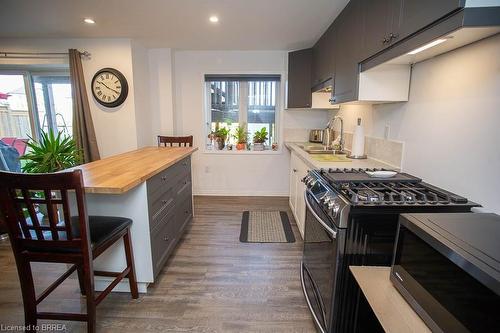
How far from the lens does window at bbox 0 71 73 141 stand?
3889 millimetres

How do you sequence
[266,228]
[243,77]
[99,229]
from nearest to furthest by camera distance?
[99,229]
[266,228]
[243,77]

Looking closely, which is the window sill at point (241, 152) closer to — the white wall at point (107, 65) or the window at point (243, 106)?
the window at point (243, 106)

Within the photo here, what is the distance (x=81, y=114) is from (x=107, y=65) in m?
0.73

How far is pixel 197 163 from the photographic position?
4.22m

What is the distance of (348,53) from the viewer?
6.77 feet

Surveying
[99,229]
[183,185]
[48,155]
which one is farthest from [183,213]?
[48,155]

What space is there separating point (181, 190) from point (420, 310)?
2.20m

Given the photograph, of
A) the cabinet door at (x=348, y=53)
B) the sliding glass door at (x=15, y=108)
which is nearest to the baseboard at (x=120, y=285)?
the cabinet door at (x=348, y=53)

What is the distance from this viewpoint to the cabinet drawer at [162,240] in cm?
188

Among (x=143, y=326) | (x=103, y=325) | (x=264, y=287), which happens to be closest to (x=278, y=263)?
(x=264, y=287)

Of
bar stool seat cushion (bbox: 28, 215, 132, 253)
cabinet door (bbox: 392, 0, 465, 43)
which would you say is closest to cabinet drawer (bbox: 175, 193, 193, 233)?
bar stool seat cushion (bbox: 28, 215, 132, 253)

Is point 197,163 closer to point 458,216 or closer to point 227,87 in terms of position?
point 227,87

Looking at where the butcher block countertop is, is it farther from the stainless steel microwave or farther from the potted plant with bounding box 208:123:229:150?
the potted plant with bounding box 208:123:229:150

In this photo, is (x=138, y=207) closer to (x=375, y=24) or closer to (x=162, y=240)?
(x=162, y=240)
